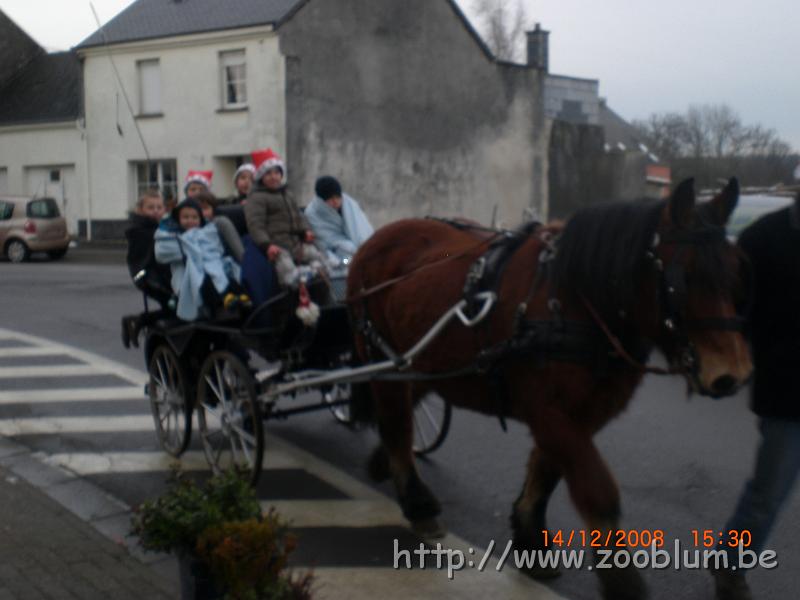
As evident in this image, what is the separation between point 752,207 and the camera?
453 inches

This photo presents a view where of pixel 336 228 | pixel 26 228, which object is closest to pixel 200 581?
pixel 336 228

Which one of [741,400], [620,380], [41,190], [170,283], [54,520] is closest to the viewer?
[620,380]

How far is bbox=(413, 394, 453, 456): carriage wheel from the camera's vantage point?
24.6 feet

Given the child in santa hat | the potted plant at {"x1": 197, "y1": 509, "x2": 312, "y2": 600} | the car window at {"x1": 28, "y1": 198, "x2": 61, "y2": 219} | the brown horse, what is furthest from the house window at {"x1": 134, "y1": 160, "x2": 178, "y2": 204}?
the potted plant at {"x1": 197, "y1": 509, "x2": 312, "y2": 600}

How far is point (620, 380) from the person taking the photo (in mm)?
4727

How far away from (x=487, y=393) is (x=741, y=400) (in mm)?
5097

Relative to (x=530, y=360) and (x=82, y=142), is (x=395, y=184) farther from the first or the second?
(x=530, y=360)

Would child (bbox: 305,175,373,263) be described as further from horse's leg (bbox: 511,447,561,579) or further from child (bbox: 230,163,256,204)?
horse's leg (bbox: 511,447,561,579)

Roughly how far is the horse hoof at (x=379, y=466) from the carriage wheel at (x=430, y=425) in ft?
A: 2.23

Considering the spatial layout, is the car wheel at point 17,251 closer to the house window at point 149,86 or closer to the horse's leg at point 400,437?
the house window at point 149,86

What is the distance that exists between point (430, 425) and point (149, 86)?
89.6 feet

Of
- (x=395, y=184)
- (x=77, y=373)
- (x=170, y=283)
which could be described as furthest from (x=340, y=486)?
(x=395, y=184)

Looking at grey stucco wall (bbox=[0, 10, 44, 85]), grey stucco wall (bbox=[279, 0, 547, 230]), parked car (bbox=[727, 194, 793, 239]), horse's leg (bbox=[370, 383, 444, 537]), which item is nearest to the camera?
horse's leg (bbox=[370, 383, 444, 537])

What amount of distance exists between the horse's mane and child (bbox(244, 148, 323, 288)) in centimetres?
271
